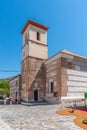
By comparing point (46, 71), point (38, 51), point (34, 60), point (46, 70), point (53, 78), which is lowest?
point (53, 78)

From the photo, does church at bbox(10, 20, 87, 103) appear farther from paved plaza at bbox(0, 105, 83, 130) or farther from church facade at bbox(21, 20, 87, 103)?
paved plaza at bbox(0, 105, 83, 130)

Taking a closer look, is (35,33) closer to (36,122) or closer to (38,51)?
(38,51)

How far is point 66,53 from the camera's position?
2603 cm

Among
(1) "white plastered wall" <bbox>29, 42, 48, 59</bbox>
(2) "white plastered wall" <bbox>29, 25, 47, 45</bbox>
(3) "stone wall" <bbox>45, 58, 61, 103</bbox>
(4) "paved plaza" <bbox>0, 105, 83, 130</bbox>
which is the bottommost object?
(4) "paved plaza" <bbox>0, 105, 83, 130</bbox>

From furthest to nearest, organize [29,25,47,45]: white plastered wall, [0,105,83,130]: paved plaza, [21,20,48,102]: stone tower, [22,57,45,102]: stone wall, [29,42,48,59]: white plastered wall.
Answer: [29,25,47,45]: white plastered wall < [29,42,48,59]: white plastered wall < [21,20,48,102]: stone tower < [22,57,45,102]: stone wall < [0,105,83,130]: paved plaza

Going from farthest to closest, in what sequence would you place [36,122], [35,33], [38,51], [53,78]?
[35,33], [38,51], [53,78], [36,122]

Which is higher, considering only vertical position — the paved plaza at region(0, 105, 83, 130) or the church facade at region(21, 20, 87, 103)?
the church facade at region(21, 20, 87, 103)

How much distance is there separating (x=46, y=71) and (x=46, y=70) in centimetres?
18

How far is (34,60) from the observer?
29.4m

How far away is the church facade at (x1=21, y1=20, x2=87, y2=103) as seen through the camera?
2562 cm

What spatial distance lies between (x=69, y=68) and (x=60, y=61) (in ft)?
6.57

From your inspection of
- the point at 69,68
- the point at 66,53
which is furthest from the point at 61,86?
the point at 66,53

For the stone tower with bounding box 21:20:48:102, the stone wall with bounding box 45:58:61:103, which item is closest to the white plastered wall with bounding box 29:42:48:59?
the stone tower with bounding box 21:20:48:102

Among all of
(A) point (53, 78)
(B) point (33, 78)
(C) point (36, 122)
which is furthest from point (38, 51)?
(C) point (36, 122)
